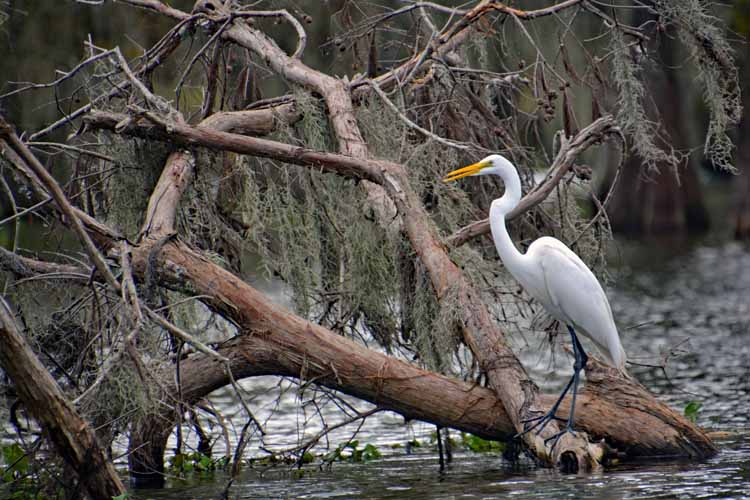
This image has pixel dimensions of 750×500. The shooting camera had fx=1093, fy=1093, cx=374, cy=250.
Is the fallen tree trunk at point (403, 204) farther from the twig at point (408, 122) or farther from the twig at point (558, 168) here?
the twig at point (408, 122)

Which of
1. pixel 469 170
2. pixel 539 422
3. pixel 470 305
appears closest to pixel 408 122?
pixel 469 170

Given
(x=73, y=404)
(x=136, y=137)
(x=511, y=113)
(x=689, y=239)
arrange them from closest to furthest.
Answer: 1. (x=73, y=404)
2. (x=136, y=137)
3. (x=511, y=113)
4. (x=689, y=239)

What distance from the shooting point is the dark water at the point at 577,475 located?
5953 millimetres

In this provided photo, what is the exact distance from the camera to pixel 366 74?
24.2 ft

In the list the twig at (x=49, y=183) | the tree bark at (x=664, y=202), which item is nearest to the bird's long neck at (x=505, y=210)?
the twig at (x=49, y=183)

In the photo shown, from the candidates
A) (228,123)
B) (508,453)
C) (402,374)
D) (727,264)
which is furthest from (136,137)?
(727,264)

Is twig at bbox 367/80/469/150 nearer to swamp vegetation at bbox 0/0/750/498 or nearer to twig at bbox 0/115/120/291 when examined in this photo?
swamp vegetation at bbox 0/0/750/498

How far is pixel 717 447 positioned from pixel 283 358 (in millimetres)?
2881

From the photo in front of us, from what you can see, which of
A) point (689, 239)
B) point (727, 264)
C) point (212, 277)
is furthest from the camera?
point (689, 239)

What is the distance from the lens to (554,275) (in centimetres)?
665

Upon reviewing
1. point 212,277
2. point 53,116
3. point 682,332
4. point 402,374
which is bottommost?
point 402,374

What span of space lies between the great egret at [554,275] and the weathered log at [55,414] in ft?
8.90

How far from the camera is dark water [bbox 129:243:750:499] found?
234 inches

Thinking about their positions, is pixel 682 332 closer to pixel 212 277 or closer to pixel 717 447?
pixel 717 447
